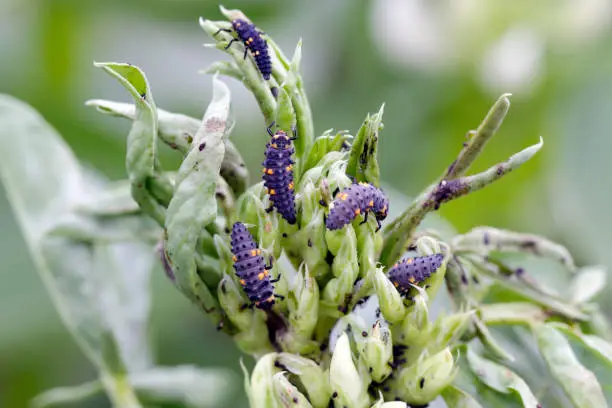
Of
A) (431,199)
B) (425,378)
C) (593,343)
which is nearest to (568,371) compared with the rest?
(593,343)

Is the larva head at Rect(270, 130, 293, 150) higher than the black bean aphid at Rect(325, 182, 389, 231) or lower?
higher

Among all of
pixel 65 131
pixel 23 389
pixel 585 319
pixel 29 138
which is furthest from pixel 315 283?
pixel 65 131

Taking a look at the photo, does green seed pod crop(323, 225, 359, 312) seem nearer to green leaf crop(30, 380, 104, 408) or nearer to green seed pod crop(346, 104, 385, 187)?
green seed pod crop(346, 104, 385, 187)

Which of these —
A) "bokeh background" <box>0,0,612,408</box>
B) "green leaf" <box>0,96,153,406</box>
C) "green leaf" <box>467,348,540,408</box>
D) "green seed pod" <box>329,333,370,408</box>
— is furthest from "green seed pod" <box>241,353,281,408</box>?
"bokeh background" <box>0,0,612,408</box>

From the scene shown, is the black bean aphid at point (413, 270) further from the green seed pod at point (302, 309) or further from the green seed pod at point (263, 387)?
the green seed pod at point (263, 387)

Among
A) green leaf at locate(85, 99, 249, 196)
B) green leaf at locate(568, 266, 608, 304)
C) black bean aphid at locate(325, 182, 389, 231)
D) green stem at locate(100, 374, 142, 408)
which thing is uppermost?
green leaf at locate(568, 266, 608, 304)

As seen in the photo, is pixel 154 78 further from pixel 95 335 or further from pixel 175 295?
pixel 95 335

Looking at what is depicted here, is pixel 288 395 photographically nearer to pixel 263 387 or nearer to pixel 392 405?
pixel 263 387
